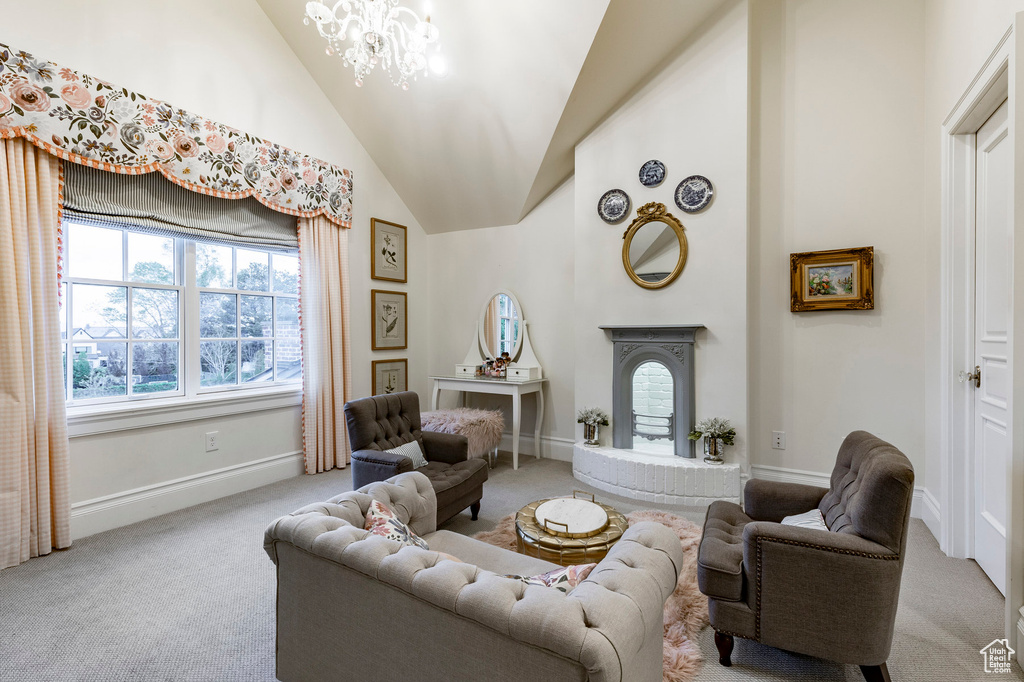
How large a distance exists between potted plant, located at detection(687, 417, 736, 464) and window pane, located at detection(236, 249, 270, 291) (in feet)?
12.0

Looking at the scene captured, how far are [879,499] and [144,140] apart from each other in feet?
13.5

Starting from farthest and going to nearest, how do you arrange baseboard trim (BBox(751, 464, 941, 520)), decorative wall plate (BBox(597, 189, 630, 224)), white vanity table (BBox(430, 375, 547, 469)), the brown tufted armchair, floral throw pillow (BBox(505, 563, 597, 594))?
1. white vanity table (BBox(430, 375, 547, 469))
2. decorative wall plate (BBox(597, 189, 630, 224))
3. baseboard trim (BBox(751, 464, 941, 520))
4. the brown tufted armchair
5. floral throw pillow (BBox(505, 563, 597, 594))

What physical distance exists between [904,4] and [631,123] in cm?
184

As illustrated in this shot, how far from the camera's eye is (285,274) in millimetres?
4195

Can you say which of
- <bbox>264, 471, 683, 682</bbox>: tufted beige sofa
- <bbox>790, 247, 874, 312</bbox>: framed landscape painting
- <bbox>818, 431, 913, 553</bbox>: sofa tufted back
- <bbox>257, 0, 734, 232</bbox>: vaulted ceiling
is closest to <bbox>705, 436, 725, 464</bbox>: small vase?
<bbox>790, 247, 874, 312</bbox>: framed landscape painting

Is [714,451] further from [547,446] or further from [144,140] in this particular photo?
[144,140]

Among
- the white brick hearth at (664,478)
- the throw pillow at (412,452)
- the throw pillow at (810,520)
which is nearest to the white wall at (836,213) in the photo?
the white brick hearth at (664,478)

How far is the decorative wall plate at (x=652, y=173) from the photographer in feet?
12.1

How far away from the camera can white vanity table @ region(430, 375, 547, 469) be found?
14.1 feet

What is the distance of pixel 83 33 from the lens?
2.81 metres

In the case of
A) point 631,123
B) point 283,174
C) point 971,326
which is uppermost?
point 631,123

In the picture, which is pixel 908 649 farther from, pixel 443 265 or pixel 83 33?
pixel 83 33

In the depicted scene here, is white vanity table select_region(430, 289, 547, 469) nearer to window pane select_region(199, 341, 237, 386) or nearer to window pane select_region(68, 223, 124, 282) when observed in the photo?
window pane select_region(199, 341, 237, 386)

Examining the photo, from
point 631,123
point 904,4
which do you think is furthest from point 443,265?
point 904,4
